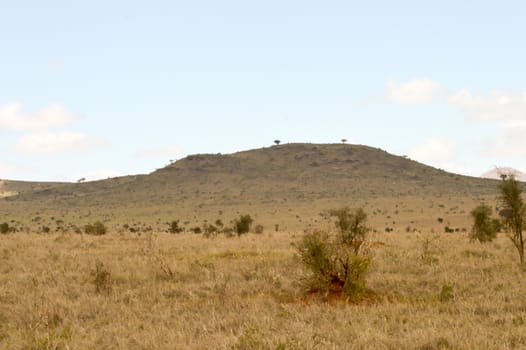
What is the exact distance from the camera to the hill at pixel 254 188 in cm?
6719

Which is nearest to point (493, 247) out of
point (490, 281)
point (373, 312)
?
point (490, 281)

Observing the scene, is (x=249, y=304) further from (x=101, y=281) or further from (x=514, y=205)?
(x=514, y=205)

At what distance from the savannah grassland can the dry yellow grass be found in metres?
0.03

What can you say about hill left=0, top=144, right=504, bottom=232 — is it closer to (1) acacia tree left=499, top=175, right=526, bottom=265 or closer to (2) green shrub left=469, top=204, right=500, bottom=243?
(2) green shrub left=469, top=204, right=500, bottom=243

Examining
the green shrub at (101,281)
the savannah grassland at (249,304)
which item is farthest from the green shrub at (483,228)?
the green shrub at (101,281)

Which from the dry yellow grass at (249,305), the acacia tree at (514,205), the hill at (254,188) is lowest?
the dry yellow grass at (249,305)

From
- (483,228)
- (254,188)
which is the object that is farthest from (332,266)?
(254,188)

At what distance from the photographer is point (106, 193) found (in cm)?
8688

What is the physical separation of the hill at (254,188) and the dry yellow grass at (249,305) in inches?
1632

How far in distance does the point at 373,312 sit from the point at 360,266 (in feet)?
7.42

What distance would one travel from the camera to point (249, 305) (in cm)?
962

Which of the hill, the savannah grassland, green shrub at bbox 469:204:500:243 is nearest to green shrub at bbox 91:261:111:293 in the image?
the savannah grassland

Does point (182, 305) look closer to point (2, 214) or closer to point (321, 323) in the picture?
point (321, 323)

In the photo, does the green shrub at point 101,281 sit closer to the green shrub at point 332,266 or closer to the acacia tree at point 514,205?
the green shrub at point 332,266
